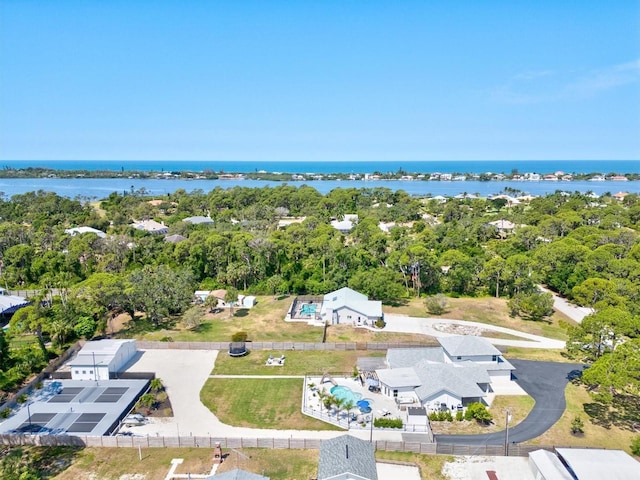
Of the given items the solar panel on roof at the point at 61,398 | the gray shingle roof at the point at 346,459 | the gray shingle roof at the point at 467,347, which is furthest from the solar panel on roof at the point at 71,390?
the gray shingle roof at the point at 467,347

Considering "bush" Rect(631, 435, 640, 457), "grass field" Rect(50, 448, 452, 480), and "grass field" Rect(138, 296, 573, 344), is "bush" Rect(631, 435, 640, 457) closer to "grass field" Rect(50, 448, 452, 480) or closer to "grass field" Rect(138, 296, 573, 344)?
"grass field" Rect(50, 448, 452, 480)

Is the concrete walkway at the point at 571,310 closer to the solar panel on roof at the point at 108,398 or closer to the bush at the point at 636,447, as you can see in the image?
the bush at the point at 636,447

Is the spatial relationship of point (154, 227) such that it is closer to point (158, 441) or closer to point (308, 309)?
point (308, 309)

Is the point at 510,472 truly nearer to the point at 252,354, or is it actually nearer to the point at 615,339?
the point at 615,339

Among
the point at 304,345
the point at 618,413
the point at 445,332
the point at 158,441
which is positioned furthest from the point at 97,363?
the point at 618,413

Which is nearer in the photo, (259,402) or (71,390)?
(259,402)

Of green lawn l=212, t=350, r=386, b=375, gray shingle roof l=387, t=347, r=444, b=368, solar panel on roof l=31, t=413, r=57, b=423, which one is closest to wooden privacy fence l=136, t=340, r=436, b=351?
green lawn l=212, t=350, r=386, b=375
